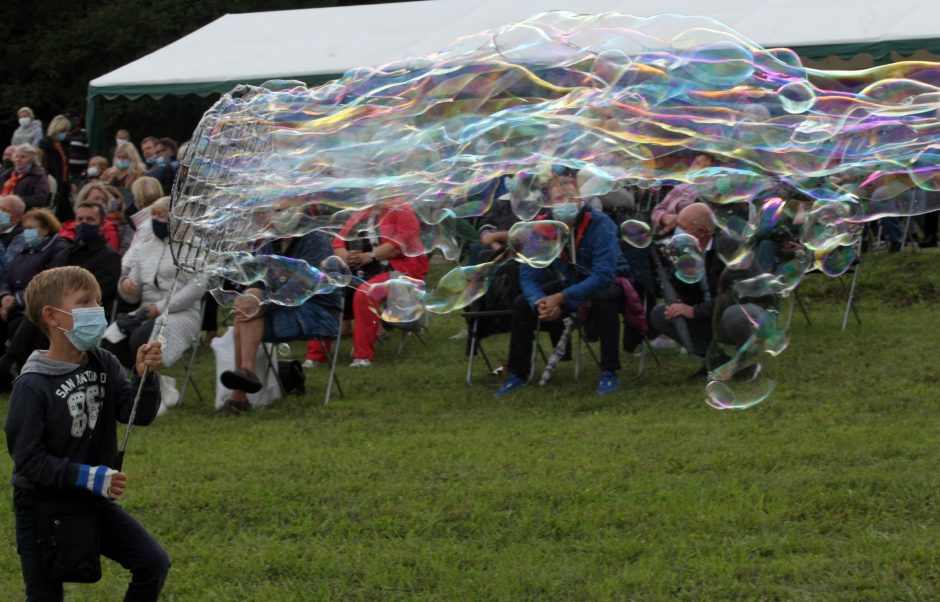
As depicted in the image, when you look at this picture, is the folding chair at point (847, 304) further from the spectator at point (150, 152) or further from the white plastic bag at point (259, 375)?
the spectator at point (150, 152)

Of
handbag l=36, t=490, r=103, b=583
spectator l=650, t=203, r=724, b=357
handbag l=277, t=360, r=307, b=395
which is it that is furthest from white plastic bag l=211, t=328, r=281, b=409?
handbag l=36, t=490, r=103, b=583

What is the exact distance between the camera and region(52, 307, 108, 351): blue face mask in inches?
164

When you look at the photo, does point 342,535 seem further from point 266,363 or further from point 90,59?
point 90,59

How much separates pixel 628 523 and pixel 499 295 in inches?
146

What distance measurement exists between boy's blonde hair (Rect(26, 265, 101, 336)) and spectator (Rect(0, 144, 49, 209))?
9.68 metres

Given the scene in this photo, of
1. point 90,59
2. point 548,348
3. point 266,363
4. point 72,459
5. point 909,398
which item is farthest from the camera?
point 90,59

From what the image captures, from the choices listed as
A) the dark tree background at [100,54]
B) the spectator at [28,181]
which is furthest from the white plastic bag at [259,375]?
the dark tree background at [100,54]

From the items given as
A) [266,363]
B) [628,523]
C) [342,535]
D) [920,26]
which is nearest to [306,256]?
[266,363]

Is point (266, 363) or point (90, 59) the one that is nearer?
point (266, 363)

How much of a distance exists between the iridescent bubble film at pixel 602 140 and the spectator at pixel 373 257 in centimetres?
4

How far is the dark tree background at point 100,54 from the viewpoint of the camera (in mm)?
24672

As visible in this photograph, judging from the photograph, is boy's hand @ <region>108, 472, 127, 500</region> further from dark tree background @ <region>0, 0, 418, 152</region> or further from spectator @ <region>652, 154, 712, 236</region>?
dark tree background @ <region>0, 0, 418, 152</region>

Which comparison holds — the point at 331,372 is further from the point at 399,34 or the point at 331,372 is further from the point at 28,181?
the point at 399,34

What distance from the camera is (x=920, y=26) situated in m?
11.7
